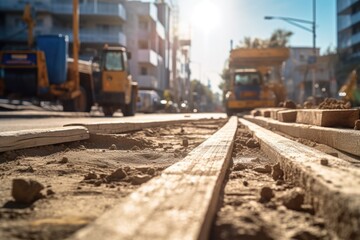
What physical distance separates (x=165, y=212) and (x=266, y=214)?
2.55ft

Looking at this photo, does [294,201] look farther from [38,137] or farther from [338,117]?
[38,137]

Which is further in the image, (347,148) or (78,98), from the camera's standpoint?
(78,98)

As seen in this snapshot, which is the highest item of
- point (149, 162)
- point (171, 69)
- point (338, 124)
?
point (171, 69)

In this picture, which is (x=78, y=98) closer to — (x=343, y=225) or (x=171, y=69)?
(x=343, y=225)

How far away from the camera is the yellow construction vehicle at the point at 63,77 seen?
19.0 metres

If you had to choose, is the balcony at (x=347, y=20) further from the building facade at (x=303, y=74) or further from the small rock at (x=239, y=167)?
the small rock at (x=239, y=167)

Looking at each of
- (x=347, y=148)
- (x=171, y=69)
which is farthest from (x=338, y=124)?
(x=171, y=69)

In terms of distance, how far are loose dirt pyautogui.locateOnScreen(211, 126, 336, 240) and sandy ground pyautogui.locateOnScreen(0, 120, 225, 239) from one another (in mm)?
626

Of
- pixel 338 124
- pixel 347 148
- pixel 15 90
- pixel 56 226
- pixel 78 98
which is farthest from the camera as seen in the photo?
pixel 78 98

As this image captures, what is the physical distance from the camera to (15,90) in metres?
19.2

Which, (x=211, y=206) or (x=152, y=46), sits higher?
(x=152, y=46)

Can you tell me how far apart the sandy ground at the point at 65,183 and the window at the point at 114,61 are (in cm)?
1485

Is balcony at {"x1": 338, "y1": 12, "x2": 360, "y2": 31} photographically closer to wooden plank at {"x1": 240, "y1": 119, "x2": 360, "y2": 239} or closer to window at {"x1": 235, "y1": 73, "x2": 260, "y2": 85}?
window at {"x1": 235, "y1": 73, "x2": 260, "y2": 85}

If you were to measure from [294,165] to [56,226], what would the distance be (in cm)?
165
